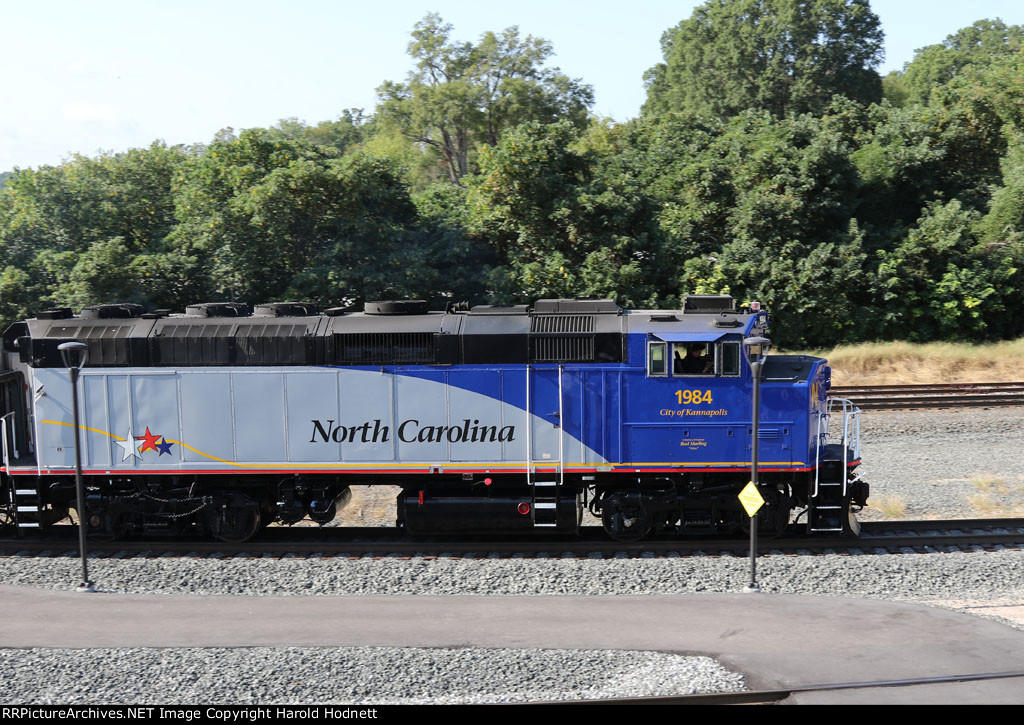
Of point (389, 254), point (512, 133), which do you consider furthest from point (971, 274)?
point (389, 254)

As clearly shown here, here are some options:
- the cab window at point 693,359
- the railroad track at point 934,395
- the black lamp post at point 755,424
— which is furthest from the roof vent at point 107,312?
the railroad track at point 934,395

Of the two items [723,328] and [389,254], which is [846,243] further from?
[723,328]

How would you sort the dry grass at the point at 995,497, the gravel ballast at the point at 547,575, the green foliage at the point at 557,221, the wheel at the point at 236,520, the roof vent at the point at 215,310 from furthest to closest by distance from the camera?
the green foliage at the point at 557,221 < the dry grass at the point at 995,497 < the roof vent at the point at 215,310 < the wheel at the point at 236,520 < the gravel ballast at the point at 547,575

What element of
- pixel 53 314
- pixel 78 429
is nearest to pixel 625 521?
pixel 78 429

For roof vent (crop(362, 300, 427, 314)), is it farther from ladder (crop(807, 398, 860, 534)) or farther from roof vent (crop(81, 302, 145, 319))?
ladder (crop(807, 398, 860, 534))

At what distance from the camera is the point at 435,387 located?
15.5 metres

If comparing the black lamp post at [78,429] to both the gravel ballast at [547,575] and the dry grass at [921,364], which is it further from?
the dry grass at [921,364]

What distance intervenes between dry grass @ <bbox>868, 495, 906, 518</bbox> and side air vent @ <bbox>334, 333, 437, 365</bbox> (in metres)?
10.3

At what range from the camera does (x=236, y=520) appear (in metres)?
16.2

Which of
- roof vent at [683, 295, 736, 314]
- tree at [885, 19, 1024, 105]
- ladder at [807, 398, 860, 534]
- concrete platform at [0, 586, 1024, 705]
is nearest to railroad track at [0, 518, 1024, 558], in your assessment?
ladder at [807, 398, 860, 534]

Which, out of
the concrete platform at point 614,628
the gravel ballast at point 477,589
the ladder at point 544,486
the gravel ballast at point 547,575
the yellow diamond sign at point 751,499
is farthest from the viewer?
the ladder at point 544,486

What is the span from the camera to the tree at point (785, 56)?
5641 cm

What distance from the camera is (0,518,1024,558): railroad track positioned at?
1549 cm

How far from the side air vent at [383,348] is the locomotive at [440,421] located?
0.09ft
